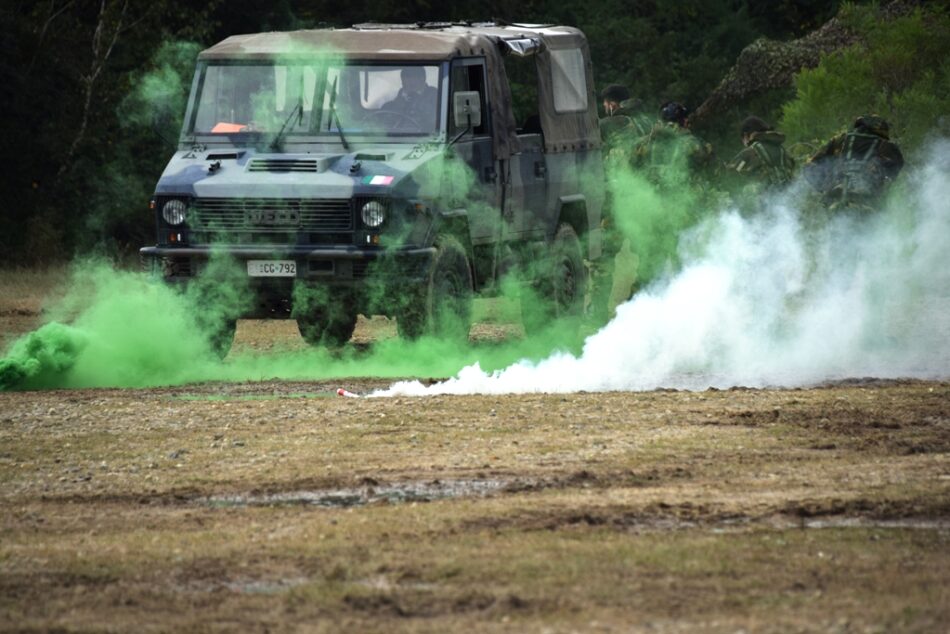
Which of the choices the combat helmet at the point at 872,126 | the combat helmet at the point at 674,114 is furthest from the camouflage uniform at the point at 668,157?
the combat helmet at the point at 872,126

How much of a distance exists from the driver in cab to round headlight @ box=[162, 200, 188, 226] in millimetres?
1721

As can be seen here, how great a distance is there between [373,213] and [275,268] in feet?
2.77

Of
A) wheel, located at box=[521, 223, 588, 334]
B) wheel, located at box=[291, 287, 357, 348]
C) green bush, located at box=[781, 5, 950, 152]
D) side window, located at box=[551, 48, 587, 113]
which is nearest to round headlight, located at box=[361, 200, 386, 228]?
wheel, located at box=[291, 287, 357, 348]

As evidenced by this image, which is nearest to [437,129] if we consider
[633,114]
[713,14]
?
[633,114]

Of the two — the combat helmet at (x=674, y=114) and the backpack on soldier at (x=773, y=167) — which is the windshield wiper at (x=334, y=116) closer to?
the combat helmet at (x=674, y=114)

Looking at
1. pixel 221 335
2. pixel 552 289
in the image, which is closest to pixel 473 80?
pixel 552 289

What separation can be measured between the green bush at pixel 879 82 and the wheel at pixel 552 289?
31.8 ft

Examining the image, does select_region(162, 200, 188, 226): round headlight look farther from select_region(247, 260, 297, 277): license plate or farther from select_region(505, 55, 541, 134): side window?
select_region(505, 55, 541, 134): side window

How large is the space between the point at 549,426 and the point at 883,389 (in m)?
2.97

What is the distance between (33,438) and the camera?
11406 millimetres

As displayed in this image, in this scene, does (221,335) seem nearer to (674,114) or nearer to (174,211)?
(174,211)

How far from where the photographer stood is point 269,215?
15055 mm

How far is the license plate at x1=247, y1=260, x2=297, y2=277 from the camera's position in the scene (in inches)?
587

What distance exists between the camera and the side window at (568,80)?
58.1 ft
